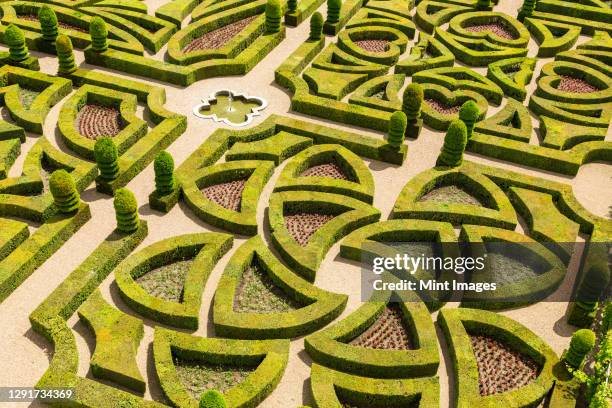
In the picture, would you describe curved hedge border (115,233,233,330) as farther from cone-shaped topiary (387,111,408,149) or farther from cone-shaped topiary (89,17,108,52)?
cone-shaped topiary (89,17,108,52)

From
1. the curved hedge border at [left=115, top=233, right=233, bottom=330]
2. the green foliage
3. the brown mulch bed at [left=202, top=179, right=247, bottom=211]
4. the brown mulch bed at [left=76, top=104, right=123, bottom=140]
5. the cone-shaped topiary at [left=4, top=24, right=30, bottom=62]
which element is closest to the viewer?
the curved hedge border at [left=115, top=233, right=233, bottom=330]

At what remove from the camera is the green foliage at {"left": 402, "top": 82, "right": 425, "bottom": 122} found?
29.0 meters

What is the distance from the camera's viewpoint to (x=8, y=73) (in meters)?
32.6

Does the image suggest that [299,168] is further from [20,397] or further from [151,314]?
[20,397]

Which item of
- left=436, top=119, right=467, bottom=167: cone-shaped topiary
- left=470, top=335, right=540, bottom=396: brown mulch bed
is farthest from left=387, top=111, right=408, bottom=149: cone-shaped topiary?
left=470, top=335, right=540, bottom=396: brown mulch bed

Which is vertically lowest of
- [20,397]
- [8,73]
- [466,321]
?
[20,397]

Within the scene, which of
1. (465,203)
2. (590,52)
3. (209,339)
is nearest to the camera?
(209,339)

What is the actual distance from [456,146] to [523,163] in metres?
4.44

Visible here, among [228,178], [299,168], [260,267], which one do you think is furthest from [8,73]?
[260,267]

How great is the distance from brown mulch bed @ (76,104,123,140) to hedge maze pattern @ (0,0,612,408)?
11 centimetres

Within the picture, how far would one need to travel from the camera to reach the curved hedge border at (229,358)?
1838cm

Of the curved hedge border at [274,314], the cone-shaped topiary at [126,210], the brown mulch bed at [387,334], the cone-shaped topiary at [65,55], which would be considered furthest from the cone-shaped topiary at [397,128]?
the cone-shaped topiary at [65,55]

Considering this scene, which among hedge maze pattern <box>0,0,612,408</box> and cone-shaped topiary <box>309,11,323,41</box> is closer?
hedge maze pattern <box>0,0,612,408</box>

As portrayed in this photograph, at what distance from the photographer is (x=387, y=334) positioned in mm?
20953
